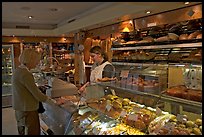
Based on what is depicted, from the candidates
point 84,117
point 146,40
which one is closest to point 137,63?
point 146,40

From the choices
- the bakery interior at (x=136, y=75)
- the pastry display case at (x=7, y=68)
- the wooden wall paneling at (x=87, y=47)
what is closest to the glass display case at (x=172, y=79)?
the bakery interior at (x=136, y=75)

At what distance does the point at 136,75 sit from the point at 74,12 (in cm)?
368

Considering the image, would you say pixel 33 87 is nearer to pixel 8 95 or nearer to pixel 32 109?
pixel 32 109

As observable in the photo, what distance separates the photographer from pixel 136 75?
8.51ft

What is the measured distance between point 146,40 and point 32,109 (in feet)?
8.26

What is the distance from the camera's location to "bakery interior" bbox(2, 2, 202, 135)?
200 cm

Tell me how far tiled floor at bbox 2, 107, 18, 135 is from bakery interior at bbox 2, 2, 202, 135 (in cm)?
22

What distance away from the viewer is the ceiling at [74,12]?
346 centimetres

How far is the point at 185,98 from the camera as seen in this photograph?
1864mm

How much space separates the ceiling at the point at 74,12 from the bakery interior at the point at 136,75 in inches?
0.7

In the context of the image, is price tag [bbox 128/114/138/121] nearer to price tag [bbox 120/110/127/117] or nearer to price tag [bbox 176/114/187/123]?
price tag [bbox 120/110/127/117]

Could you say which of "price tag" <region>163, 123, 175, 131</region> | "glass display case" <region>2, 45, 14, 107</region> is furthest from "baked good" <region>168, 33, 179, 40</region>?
"glass display case" <region>2, 45, 14, 107</region>

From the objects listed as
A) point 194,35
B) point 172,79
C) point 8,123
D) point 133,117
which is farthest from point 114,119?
point 8,123

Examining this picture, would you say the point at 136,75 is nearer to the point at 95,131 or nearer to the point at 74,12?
the point at 95,131
